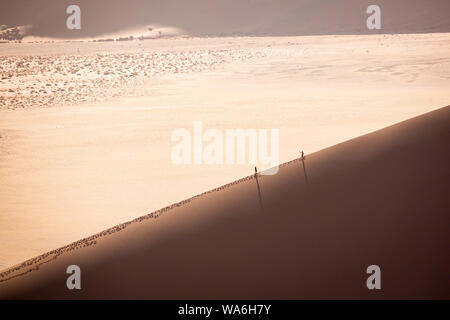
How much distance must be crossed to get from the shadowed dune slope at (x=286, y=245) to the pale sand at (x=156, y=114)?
4.29ft

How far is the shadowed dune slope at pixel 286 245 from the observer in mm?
4352

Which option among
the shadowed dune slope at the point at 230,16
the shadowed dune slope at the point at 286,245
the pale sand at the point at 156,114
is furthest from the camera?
the shadowed dune slope at the point at 230,16

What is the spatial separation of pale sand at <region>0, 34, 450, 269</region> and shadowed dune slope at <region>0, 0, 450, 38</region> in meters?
18.9

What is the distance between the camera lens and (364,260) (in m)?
4.52

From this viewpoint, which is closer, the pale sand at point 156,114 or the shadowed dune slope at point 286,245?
the shadowed dune slope at point 286,245

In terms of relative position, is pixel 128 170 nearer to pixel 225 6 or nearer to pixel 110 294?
pixel 110 294

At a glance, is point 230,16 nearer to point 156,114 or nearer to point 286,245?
point 156,114

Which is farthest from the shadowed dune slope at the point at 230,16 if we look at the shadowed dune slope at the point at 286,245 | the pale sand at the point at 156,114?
the shadowed dune slope at the point at 286,245

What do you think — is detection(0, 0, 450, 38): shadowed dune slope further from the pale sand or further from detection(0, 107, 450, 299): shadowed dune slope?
detection(0, 107, 450, 299): shadowed dune slope

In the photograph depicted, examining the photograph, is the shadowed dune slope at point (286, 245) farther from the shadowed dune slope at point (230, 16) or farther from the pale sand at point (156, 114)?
the shadowed dune slope at point (230, 16)

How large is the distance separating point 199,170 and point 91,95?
942cm

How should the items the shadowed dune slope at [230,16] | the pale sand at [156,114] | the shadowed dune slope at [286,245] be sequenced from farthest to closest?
1. the shadowed dune slope at [230,16]
2. the pale sand at [156,114]
3. the shadowed dune slope at [286,245]

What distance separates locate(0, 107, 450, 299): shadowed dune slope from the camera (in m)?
4.35

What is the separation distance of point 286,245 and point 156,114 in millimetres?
10272
